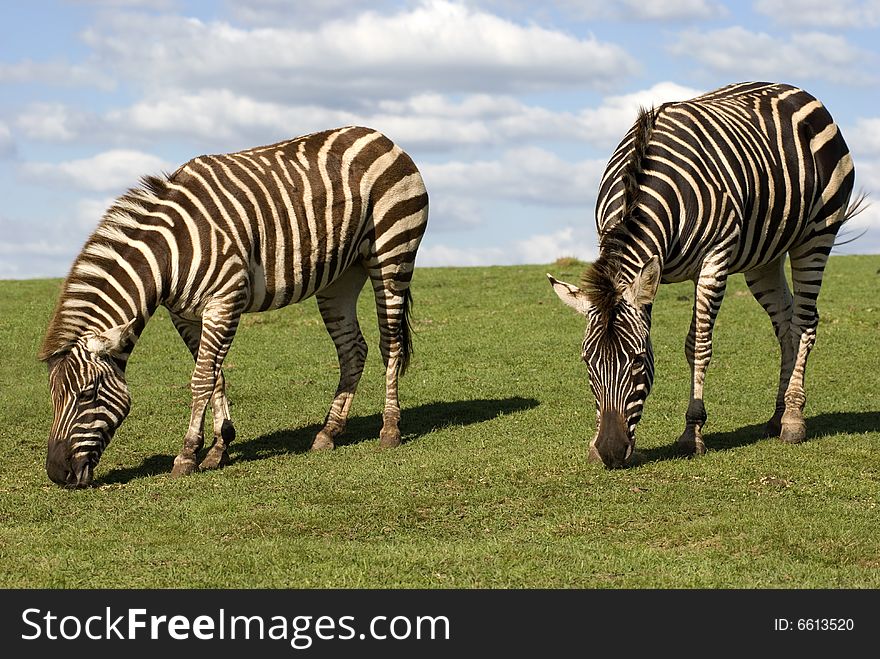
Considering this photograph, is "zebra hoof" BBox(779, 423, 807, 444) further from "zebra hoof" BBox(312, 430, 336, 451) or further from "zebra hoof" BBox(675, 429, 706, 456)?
"zebra hoof" BBox(312, 430, 336, 451)

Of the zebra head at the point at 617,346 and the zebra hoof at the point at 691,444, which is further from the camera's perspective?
the zebra hoof at the point at 691,444

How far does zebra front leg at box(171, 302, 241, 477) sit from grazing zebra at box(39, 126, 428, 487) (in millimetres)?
14

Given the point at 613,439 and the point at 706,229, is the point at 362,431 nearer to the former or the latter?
the point at 613,439

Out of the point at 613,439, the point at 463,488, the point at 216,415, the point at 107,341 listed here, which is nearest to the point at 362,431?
the point at 216,415

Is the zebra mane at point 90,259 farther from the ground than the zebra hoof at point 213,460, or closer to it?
farther from the ground

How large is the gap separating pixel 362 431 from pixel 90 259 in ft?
13.5

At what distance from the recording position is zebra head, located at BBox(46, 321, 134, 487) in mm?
10781

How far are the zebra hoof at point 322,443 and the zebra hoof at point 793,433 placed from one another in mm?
→ 5070

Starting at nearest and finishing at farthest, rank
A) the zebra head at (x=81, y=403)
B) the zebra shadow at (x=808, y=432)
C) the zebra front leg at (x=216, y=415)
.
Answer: the zebra head at (x=81, y=403) → the zebra shadow at (x=808, y=432) → the zebra front leg at (x=216, y=415)

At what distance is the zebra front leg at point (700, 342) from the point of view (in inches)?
443

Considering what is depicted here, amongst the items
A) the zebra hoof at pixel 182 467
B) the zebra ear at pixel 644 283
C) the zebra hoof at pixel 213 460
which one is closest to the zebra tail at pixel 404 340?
the zebra hoof at pixel 213 460

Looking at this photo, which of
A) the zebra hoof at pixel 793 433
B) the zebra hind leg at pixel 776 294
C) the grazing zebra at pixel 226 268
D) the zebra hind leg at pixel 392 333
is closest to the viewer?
the grazing zebra at pixel 226 268

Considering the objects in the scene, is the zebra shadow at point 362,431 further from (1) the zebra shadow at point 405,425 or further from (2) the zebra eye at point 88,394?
(2) the zebra eye at point 88,394

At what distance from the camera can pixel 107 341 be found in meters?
10.9
